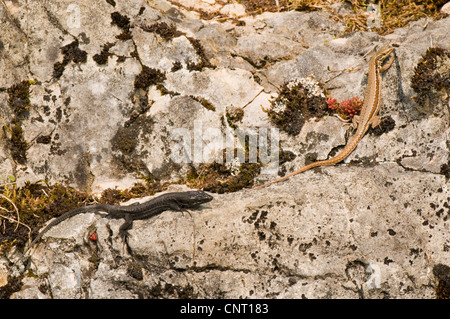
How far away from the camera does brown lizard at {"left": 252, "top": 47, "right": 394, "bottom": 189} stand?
Result: 29.0 ft

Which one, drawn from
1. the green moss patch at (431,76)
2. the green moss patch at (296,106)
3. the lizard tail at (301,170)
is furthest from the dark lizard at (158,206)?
the green moss patch at (431,76)

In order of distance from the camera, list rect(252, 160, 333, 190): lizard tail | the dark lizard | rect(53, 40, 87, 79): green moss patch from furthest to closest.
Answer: rect(53, 40, 87, 79): green moss patch → rect(252, 160, 333, 190): lizard tail → the dark lizard

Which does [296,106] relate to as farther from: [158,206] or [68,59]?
[68,59]

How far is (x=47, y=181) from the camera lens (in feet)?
31.9

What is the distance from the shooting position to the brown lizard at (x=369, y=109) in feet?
29.0

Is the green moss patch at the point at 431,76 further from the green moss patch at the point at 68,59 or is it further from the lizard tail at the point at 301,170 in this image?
the green moss patch at the point at 68,59

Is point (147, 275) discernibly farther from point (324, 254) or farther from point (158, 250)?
point (324, 254)

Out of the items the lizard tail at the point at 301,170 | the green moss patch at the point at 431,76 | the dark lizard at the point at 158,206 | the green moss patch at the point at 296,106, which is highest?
the green moss patch at the point at 431,76

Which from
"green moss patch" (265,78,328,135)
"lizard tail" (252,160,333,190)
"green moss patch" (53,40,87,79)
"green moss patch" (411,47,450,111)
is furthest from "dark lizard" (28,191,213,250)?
"green moss patch" (411,47,450,111)

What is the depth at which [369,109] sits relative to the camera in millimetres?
9055

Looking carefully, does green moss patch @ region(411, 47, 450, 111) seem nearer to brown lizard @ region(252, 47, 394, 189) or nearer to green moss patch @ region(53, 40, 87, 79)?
brown lizard @ region(252, 47, 394, 189)

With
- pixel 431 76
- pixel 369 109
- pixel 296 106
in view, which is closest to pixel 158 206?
pixel 296 106

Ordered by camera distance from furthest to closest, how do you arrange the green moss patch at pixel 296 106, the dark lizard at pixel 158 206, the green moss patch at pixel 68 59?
the green moss patch at pixel 68 59
the green moss patch at pixel 296 106
the dark lizard at pixel 158 206

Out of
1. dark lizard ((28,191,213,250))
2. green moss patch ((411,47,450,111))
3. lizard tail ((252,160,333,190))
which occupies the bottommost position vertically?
dark lizard ((28,191,213,250))
